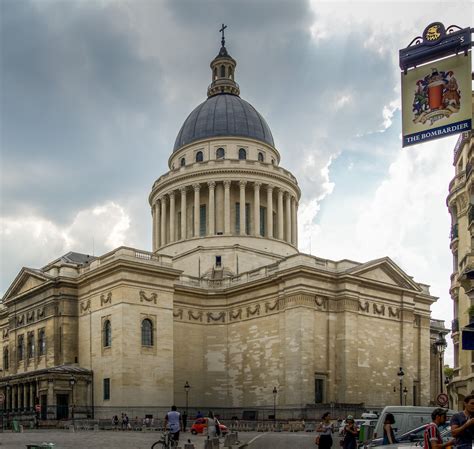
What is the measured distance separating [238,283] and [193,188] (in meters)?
13.0

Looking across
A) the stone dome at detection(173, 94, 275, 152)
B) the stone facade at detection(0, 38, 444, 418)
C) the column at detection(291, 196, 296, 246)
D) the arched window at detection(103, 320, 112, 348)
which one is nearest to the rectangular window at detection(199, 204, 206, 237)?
the stone facade at detection(0, 38, 444, 418)

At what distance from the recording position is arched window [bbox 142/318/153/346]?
196 ft

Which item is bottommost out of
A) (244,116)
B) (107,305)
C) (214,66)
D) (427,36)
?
(107,305)

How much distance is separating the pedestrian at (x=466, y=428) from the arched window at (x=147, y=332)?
4741cm

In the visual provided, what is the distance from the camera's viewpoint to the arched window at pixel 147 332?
59625mm

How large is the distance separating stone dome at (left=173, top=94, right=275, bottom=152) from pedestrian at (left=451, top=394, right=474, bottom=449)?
65.4 m

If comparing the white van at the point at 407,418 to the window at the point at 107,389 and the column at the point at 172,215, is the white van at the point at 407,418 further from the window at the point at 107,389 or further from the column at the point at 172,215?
the column at the point at 172,215

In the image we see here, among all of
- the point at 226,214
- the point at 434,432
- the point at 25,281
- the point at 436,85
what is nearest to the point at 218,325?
the point at 226,214

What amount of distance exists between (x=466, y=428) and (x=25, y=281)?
2370 inches

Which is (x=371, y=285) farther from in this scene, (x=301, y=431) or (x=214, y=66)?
(x=214, y=66)

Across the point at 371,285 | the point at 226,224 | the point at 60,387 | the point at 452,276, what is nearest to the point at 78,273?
the point at 60,387

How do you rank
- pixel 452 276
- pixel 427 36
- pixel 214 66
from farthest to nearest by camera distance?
pixel 214 66, pixel 452 276, pixel 427 36

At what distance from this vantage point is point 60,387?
57.5 m

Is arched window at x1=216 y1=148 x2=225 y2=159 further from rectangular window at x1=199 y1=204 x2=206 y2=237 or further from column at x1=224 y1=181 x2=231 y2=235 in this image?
rectangular window at x1=199 y1=204 x2=206 y2=237
